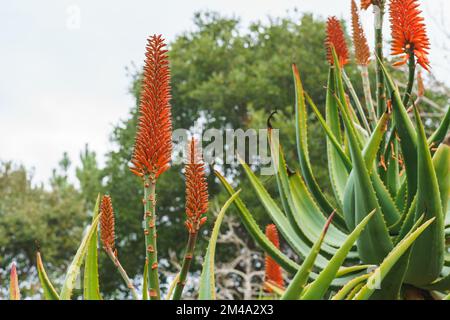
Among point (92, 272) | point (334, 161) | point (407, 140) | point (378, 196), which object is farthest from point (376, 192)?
point (92, 272)

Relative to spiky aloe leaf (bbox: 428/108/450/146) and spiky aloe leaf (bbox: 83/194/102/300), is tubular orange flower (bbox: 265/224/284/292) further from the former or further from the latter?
spiky aloe leaf (bbox: 83/194/102/300)

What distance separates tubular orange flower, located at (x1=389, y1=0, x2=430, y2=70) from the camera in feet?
4.38

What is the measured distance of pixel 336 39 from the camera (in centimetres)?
166

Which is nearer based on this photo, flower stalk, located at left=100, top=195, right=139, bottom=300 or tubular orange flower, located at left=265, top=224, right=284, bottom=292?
flower stalk, located at left=100, top=195, right=139, bottom=300

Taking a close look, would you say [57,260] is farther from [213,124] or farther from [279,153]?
[279,153]

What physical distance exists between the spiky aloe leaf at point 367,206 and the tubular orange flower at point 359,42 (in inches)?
15.5

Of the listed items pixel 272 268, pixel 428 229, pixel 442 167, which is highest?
pixel 442 167

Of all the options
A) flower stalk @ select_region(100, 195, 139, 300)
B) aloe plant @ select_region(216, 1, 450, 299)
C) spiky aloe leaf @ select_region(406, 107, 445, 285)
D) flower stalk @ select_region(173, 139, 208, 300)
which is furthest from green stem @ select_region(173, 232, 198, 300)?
spiky aloe leaf @ select_region(406, 107, 445, 285)

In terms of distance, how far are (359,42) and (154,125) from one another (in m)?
1.10

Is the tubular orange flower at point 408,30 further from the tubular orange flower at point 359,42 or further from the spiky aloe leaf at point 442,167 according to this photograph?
the tubular orange flower at point 359,42

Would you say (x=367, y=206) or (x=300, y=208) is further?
(x=300, y=208)

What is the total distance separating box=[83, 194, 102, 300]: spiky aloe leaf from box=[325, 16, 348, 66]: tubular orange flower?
2.85ft

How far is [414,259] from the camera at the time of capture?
140 centimetres

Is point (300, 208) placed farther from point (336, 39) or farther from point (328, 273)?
point (328, 273)
